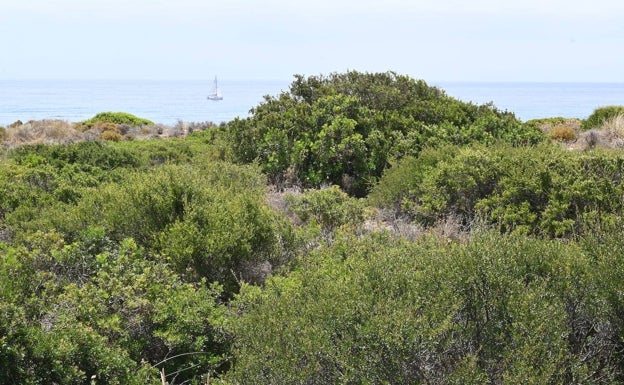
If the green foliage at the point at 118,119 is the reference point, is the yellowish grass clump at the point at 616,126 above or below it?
above

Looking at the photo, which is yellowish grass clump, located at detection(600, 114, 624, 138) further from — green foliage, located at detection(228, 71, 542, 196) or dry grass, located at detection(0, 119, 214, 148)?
dry grass, located at detection(0, 119, 214, 148)

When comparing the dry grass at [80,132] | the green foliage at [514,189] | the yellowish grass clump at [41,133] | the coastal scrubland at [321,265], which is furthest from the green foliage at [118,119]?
the green foliage at [514,189]

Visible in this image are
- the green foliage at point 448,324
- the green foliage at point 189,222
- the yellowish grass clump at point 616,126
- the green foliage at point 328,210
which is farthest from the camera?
the yellowish grass clump at point 616,126

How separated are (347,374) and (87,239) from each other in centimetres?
421

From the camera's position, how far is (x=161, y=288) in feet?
20.8

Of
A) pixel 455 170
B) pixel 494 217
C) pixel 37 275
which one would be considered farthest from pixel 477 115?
pixel 37 275

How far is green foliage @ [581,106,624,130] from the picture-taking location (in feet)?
76.6

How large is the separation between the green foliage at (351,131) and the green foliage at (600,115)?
943 cm

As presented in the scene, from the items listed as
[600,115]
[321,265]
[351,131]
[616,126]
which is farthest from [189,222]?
[600,115]

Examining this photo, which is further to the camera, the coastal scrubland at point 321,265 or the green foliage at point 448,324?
the coastal scrubland at point 321,265

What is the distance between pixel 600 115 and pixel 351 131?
14423mm

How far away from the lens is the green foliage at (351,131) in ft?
44.3

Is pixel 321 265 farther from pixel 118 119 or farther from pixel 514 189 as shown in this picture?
pixel 118 119

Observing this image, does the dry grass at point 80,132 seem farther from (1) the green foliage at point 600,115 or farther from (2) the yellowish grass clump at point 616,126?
(2) the yellowish grass clump at point 616,126
